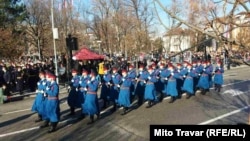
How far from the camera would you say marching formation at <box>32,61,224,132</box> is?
10414 millimetres

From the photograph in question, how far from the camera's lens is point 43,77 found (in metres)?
10.9

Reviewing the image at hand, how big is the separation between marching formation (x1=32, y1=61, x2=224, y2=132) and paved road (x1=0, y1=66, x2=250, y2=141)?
39 centimetres

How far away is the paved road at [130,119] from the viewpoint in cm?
924

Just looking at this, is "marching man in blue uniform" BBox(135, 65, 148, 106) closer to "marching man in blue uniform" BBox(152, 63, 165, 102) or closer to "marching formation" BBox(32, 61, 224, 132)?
"marching formation" BBox(32, 61, 224, 132)

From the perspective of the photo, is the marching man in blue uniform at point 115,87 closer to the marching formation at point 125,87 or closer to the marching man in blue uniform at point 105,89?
the marching formation at point 125,87

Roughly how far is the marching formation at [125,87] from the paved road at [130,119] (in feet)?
1.27

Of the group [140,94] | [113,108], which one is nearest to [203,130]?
[113,108]

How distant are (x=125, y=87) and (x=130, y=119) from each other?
148 cm

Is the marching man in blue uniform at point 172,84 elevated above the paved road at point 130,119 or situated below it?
above

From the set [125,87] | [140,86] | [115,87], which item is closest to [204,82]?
[140,86]

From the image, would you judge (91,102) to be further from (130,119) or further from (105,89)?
(105,89)

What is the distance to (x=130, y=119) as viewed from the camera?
11.0m

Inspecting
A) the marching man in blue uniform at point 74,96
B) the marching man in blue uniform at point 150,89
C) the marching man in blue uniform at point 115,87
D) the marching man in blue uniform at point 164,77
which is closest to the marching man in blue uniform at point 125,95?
the marching man in blue uniform at point 115,87

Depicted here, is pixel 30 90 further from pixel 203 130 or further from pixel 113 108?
pixel 203 130
